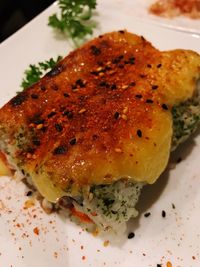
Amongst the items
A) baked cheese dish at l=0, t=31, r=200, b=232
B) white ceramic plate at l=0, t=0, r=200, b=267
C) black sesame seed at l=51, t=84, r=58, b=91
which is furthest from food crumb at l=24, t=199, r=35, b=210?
black sesame seed at l=51, t=84, r=58, b=91

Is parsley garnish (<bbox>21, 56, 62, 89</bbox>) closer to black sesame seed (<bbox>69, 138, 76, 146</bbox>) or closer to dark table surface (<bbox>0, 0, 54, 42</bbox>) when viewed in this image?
black sesame seed (<bbox>69, 138, 76, 146</bbox>)

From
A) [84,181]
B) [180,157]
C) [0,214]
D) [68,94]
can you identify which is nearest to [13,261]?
[0,214]

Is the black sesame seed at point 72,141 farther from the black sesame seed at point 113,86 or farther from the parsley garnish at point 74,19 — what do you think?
the parsley garnish at point 74,19

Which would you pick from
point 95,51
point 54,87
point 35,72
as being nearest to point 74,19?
point 35,72

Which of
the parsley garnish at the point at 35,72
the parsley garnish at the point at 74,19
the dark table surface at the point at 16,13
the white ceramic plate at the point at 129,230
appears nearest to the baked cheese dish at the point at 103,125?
the white ceramic plate at the point at 129,230

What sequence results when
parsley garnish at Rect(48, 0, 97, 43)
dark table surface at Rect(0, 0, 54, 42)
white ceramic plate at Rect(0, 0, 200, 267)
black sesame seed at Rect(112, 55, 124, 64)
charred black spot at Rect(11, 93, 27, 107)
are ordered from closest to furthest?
white ceramic plate at Rect(0, 0, 200, 267) → charred black spot at Rect(11, 93, 27, 107) → black sesame seed at Rect(112, 55, 124, 64) → parsley garnish at Rect(48, 0, 97, 43) → dark table surface at Rect(0, 0, 54, 42)

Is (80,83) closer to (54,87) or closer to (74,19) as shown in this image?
(54,87)
